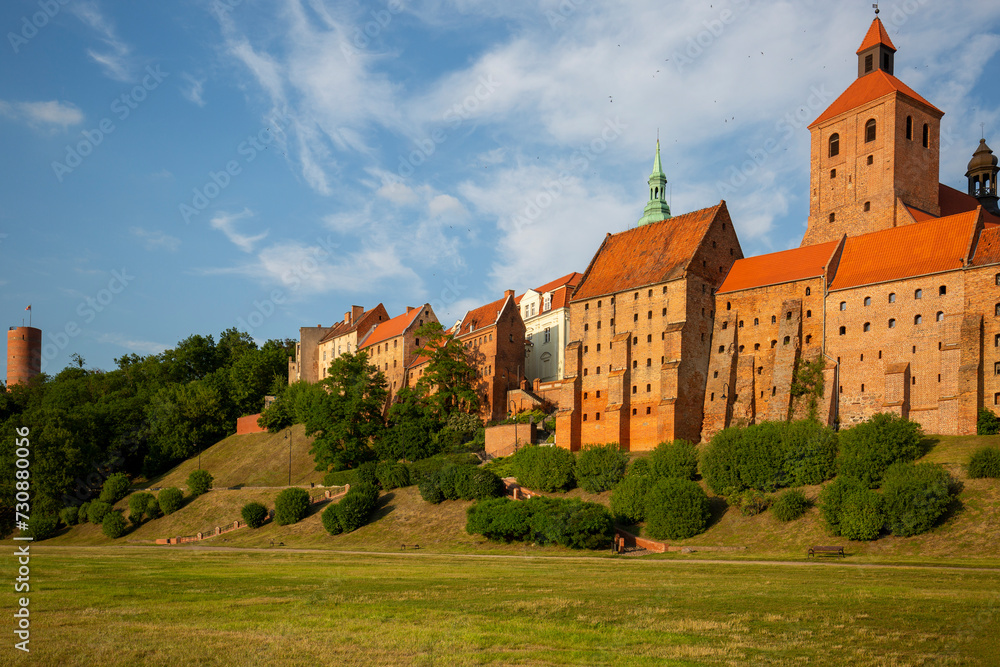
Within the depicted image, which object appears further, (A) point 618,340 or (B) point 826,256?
(A) point 618,340

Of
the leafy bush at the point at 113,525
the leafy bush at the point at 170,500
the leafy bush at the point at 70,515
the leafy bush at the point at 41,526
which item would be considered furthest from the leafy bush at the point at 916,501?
the leafy bush at the point at 70,515

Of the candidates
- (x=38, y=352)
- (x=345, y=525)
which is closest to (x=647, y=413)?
(x=345, y=525)

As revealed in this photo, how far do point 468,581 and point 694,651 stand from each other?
12.5 metres

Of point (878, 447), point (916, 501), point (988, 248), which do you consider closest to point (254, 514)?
point (878, 447)

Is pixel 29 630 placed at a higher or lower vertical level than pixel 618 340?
lower

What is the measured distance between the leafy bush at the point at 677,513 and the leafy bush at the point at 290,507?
24.6 metres

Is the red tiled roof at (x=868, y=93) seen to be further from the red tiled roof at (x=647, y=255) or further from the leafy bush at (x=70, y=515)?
the leafy bush at (x=70, y=515)

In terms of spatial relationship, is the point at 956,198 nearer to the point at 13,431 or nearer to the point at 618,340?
the point at 618,340

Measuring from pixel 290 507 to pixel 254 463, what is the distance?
24.1 meters

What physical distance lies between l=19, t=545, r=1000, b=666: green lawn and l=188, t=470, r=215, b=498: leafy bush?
41961 mm

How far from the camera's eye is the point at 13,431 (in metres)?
76.9

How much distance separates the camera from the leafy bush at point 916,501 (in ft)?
131

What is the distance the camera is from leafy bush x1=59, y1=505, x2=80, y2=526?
71062 mm

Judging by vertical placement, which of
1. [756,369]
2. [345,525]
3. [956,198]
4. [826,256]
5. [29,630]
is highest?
[956,198]
